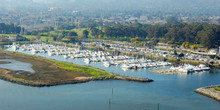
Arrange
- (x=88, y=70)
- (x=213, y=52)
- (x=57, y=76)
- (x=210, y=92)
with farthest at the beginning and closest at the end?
1. (x=213, y=52)
2. (x=88, y=70)
3. (x=57, y=76)
4. (x=210, y=92)

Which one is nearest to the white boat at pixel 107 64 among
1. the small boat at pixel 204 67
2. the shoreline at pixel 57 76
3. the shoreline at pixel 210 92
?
the shoreline at pixel 57 76

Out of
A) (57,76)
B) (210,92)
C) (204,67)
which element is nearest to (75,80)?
(57,76)

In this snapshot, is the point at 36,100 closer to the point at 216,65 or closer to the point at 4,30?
the point at 216,65

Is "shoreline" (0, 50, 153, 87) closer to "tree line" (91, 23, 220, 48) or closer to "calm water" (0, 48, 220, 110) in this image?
"calm water" (0, 48, 220, 110)

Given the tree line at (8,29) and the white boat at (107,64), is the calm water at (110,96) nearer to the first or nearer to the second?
the white boat at (107,64)

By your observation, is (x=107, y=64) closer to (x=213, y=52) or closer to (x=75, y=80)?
(x=75, y=80)

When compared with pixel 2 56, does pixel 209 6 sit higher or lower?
higher

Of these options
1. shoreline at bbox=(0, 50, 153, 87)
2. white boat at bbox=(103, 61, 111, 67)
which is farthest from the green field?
white boat at bbox=(103, 61, 111, 67)

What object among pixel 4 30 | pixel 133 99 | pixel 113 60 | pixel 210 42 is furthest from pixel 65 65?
pixel 4 30
